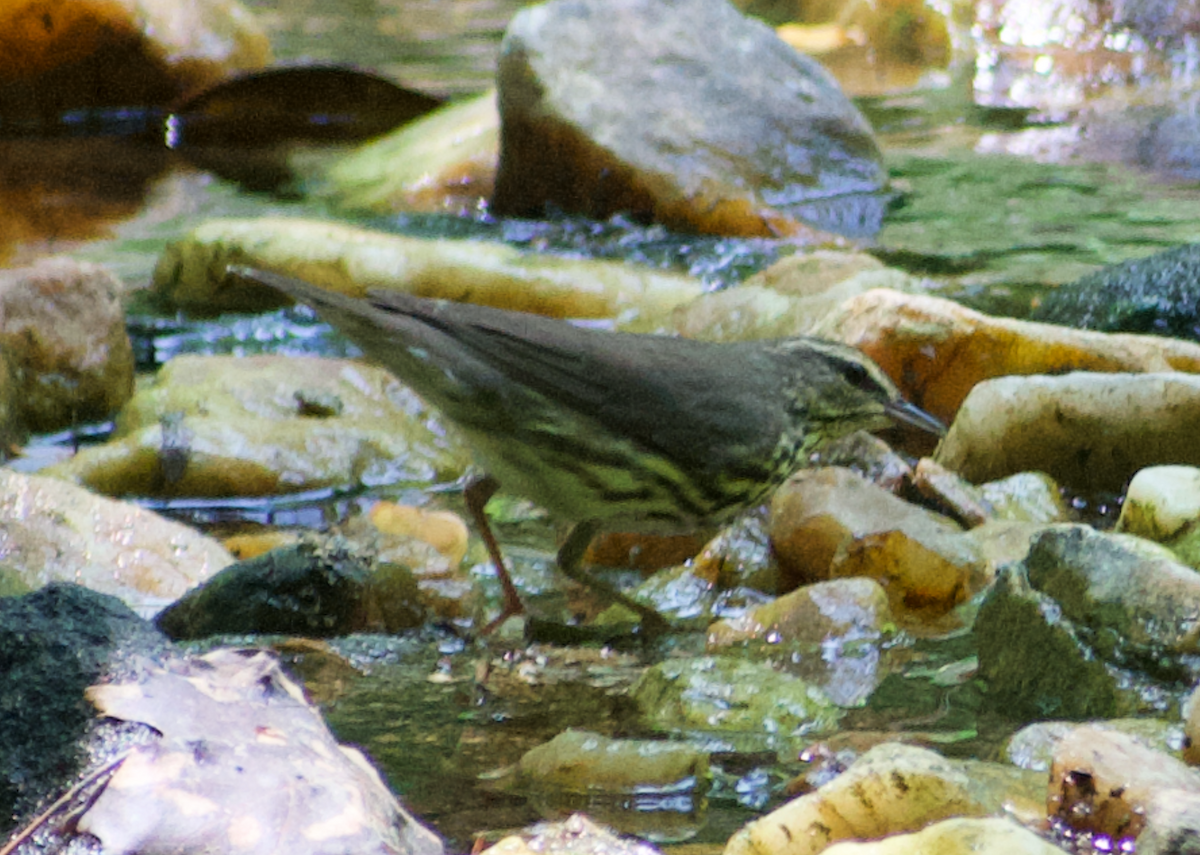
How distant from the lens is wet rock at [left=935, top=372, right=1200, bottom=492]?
4449 mm

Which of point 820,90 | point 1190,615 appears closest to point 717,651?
point 1190,615

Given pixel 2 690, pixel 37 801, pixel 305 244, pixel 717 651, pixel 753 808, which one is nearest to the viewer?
pixel 37 801

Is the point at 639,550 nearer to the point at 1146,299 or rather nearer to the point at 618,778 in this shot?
the point at 618,778

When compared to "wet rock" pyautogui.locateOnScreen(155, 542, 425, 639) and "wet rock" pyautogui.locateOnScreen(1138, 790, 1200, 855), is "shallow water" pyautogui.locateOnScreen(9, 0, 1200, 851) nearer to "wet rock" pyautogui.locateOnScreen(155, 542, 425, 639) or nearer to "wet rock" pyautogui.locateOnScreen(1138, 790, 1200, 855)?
"wet rock" pyautogui.locateOnScreen(155, 542, 425, 639)

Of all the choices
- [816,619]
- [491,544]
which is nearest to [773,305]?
[491,544]

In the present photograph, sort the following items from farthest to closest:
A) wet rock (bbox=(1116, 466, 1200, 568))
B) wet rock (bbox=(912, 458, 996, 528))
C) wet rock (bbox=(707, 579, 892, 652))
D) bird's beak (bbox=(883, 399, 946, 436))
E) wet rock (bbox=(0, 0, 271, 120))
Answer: wet rock (bbox=(0, 0, 271, 120)) < bird's beak (bbox=(883, 399, 946, 436)) < wet rock (bbox=(912, 458, 996, 528)) < wet rock (bbox=(1116, 466, 1200, 568)) < wet rock (bbox=(707, 579, 892, 652))

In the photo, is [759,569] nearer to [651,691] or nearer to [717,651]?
[717,651]

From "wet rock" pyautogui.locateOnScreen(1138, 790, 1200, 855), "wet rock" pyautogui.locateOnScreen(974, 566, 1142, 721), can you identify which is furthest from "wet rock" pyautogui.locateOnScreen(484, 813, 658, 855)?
"wet rock" pyautogui.locateOnScreen(974, 566, 1142, 721)

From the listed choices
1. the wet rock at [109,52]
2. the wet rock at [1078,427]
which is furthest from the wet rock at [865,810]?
the wet rock at [109,52]

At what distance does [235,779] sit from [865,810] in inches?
37.4

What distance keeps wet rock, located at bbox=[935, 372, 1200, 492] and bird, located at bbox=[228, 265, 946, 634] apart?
2.95 feet

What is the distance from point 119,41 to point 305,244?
209 inches

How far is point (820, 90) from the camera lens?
848 cm

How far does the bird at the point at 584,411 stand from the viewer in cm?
383
